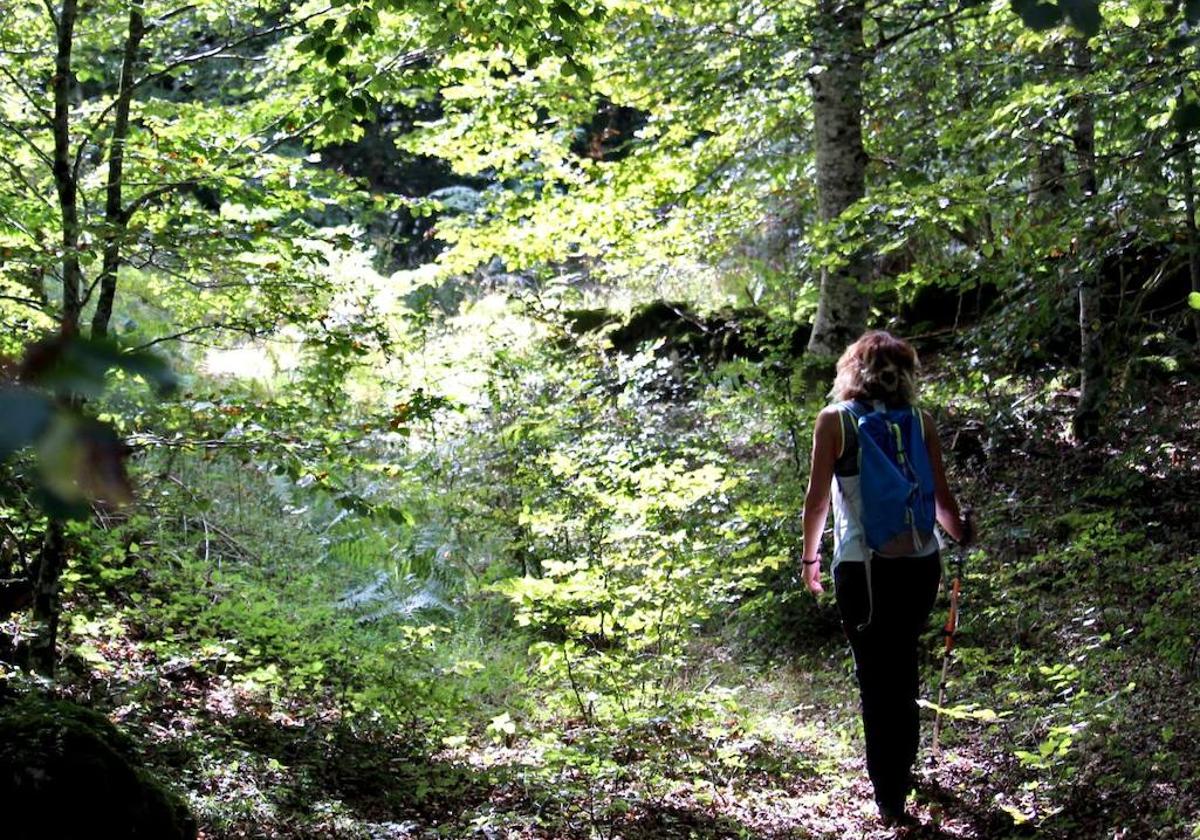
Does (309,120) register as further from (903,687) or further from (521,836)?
(903,687)

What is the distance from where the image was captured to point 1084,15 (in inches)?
53.0

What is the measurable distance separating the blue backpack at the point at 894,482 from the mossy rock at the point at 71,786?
265 centimetres

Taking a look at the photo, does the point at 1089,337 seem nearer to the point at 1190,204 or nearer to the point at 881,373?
the point at 1190,204

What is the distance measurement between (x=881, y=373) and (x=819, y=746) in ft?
7.33

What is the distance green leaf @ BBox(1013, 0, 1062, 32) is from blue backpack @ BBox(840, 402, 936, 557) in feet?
9.01

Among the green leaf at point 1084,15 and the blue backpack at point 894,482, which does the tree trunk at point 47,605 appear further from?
the green leaf at point 1084,15

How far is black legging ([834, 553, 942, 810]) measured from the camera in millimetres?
4109

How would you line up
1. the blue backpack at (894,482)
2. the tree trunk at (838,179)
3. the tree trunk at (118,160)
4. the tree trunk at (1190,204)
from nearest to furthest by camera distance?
the blue backpack at (894,482) → the tree trunk at (118,160) → the tree trunk at (1190,204) → the tree trunk at (838,179)

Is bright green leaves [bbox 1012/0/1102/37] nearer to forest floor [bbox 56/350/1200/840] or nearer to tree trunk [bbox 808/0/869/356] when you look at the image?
forest floor [bbox 56/350/1200/840]

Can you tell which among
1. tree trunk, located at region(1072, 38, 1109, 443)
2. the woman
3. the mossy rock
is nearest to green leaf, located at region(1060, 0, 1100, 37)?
the woman

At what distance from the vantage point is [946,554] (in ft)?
24.1

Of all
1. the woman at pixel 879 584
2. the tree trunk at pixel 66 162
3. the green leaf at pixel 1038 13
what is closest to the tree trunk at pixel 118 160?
the tree trunk at pixel 66 162

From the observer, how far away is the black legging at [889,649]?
4109 mm

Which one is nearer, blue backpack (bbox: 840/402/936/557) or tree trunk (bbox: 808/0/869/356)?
blue backpack (bbox: 840/402/936/557)
